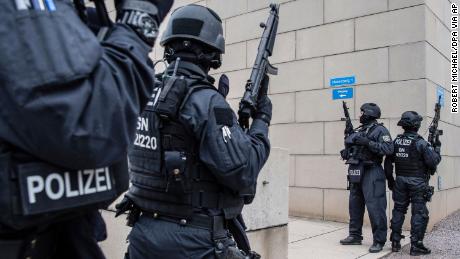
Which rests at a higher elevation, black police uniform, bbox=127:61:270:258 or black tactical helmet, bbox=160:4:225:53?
black tactical helmet, bbox=160:4:225:53

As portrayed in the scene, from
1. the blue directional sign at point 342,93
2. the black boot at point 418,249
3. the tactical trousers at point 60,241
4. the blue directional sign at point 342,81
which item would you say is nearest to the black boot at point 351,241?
the black boot at point 418,249

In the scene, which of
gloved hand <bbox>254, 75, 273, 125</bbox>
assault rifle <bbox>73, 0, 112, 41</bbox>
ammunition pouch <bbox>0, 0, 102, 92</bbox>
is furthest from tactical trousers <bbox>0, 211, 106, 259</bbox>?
gloved hand <bbox>254, 75, 273, 125</bbox>

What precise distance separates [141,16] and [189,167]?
1.10 m

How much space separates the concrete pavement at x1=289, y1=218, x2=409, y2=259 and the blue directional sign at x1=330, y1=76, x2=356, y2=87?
8.13ft

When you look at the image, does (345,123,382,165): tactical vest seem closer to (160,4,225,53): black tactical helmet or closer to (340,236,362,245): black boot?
(340,236,362,245): black boot

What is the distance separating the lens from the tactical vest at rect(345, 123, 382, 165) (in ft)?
20.7

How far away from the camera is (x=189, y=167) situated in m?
2.19

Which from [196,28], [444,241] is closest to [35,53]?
[196,28]

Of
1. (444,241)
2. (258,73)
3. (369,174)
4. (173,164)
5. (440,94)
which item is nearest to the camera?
(173,164)

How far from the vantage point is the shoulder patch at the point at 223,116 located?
213 cm

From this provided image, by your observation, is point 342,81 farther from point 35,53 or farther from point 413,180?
point 35,53

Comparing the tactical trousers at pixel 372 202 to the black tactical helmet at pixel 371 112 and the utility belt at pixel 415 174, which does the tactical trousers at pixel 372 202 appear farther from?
the black tactical helmet at pixel 371 112

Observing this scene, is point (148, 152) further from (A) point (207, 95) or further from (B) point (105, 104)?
(B) point (105, 104)

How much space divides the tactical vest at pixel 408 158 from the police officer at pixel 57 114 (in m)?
5.70
